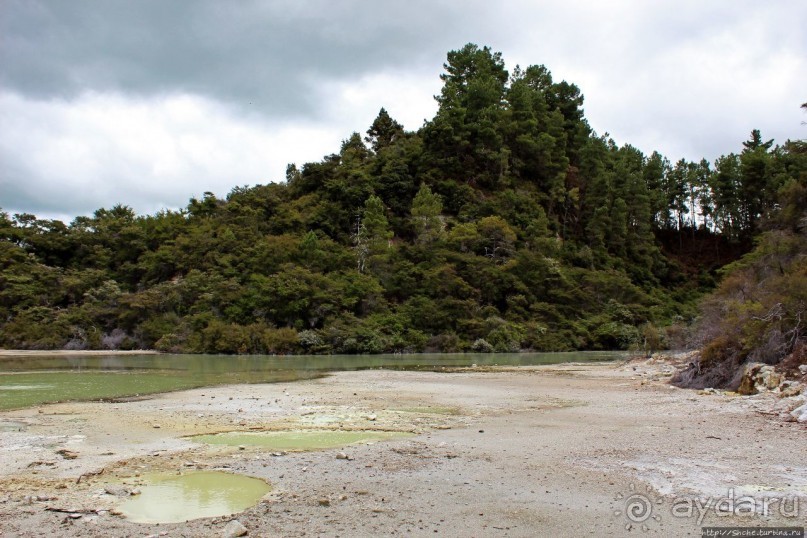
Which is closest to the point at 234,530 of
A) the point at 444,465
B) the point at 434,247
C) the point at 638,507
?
the point at 444,465

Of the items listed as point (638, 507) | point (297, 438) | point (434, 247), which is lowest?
point (297, 438)

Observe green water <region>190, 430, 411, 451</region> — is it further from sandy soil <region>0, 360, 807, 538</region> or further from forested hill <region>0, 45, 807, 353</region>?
forested hill <region>0, 45, 807, 353</region>

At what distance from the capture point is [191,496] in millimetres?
6281

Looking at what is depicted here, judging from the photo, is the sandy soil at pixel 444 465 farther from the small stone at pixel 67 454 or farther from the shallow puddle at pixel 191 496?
the shallow puddle at pixel 191 496

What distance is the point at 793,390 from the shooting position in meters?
12.4

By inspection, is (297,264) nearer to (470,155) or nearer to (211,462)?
(470,155)

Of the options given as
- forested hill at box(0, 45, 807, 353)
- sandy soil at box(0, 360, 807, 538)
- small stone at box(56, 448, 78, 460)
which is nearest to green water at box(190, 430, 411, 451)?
sandy soil at box(0, 360, 807, 538)

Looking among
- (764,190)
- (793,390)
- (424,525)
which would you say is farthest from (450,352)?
(764,190)

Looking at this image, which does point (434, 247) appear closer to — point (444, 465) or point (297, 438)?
point (297, 438)

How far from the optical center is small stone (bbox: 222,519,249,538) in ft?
16.4

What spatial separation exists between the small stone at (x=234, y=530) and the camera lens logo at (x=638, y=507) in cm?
357

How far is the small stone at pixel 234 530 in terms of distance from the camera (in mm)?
4996

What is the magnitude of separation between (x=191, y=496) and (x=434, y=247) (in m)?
53.1

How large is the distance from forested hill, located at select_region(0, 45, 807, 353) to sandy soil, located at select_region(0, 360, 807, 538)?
3125cm
